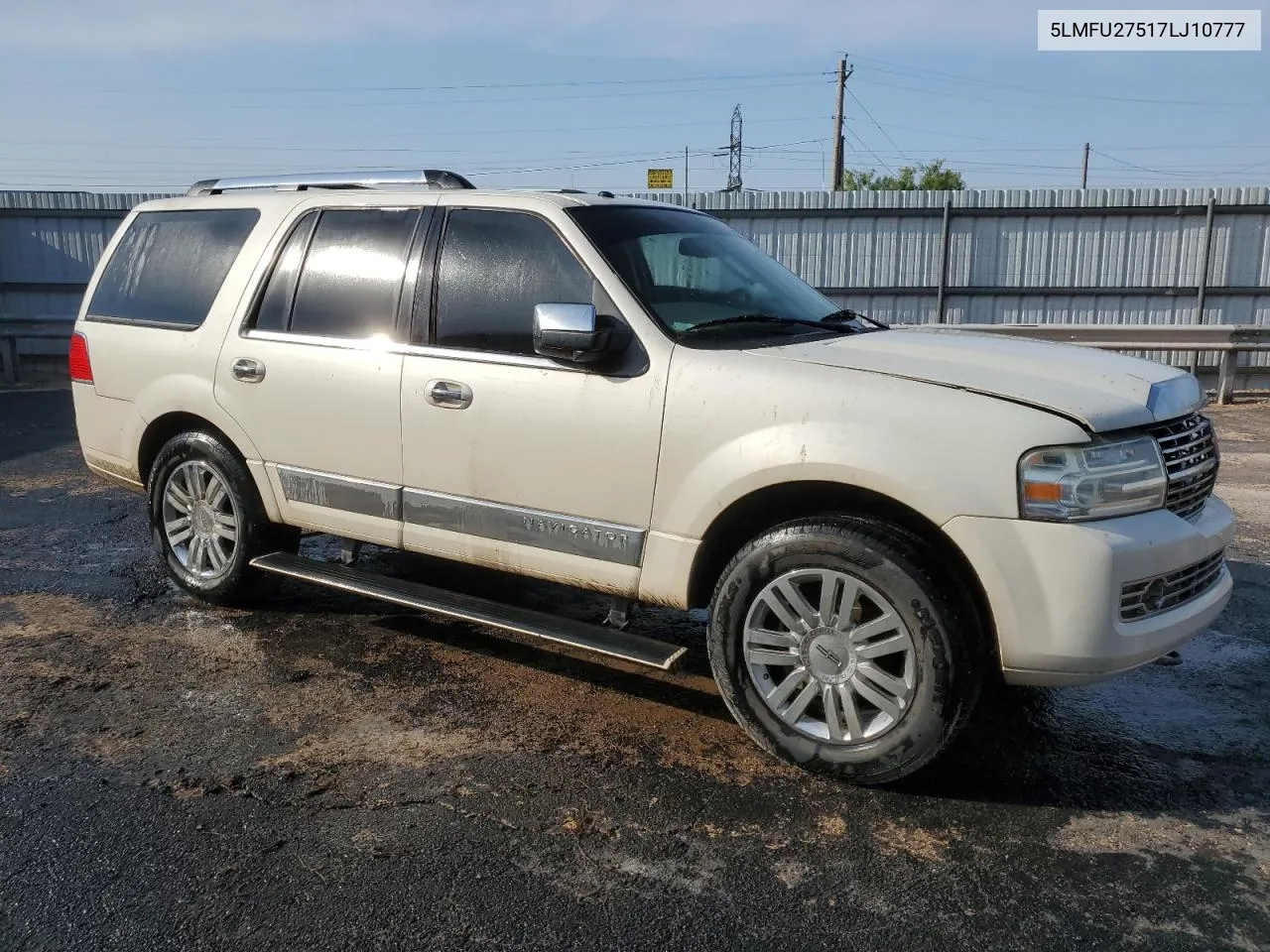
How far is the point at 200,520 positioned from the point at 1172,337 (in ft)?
38.2

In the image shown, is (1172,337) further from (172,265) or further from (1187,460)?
(172,265)

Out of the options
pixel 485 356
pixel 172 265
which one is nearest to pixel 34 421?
pixel 172 265

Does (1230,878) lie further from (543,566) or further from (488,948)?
(543,566)

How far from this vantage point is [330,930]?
265cm

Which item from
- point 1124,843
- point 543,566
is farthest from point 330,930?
point 1124,843

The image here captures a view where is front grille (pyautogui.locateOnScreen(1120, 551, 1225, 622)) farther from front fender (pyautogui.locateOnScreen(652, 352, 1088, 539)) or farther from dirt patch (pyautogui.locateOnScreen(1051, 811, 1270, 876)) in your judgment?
dirt patch (pyautogui.locateOnScreen(1051, 811, 1270, 876))

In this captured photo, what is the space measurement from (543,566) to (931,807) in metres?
1.64

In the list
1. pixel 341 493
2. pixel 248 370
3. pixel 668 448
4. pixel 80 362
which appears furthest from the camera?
pixel 80 362

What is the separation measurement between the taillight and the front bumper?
456 centimetres

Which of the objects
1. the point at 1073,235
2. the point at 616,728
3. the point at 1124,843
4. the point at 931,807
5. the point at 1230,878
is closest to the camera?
the point at 1230,878

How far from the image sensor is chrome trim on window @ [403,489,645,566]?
3824 mm

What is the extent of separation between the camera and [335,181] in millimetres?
5043

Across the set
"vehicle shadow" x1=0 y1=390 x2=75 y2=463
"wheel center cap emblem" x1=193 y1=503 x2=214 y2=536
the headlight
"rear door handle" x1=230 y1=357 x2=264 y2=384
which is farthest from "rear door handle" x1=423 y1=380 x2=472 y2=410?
"vehicle shadow" x1=0 y1=390 x2=75 y2=463

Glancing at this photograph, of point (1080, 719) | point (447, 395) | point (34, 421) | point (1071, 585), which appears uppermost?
point (447, 395)
